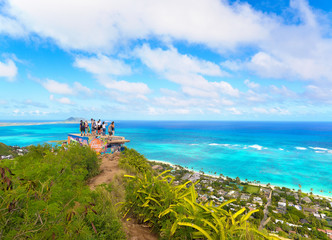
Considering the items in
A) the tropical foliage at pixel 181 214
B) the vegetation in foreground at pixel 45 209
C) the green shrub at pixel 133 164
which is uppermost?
the vegetation in foreground at pixel 45 209

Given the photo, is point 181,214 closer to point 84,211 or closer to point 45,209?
point 84,211

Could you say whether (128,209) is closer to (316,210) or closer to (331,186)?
(316,210)

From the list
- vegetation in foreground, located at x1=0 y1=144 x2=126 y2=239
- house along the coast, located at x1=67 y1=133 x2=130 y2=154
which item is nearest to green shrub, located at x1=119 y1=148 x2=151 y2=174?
vegetation in foreground, located at x1=0 y1=144 x2=126 y2=239

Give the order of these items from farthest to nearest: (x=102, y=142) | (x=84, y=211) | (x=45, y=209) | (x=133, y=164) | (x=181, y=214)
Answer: (x=102, y=142) < (x=133, y=164) < (x=181, y=214) < (x=84, y=211) < (x=45, y=209)

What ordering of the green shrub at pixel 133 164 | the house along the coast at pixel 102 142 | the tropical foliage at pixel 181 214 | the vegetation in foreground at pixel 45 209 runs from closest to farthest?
the vegetation in foreground at pixel 45 209 < the tropical foliage at pixel 181 214 < the green shrub at pixel 133 164 < the house along the coast at pixel 102 142

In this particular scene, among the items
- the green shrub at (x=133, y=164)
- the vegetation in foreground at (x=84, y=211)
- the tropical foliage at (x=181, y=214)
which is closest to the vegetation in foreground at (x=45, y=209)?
the vegetation in foreground at (x=84, y=211)

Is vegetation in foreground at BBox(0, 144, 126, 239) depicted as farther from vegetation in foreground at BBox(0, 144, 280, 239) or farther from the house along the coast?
the house along the coast

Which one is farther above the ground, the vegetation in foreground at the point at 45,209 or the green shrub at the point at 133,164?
the vegetation in foreground at the point at 45,209

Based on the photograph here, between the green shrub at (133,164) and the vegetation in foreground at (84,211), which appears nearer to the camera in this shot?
the vegetation in foreground at (84,211)

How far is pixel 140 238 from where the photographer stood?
3.83 m

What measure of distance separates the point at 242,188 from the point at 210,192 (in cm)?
823

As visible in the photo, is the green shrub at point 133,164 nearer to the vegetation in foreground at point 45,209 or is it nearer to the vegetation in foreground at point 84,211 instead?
the vegetation in foreground at point 84,211

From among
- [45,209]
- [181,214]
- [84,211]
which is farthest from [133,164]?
[45,209]

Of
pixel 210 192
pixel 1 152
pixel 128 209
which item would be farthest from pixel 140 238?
pixel 1 152
